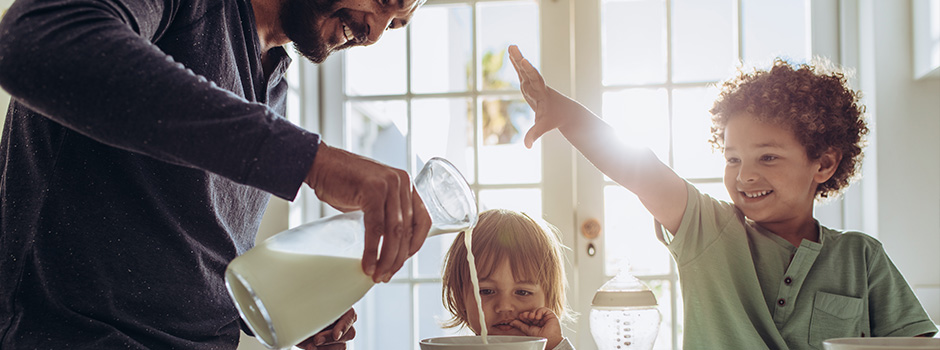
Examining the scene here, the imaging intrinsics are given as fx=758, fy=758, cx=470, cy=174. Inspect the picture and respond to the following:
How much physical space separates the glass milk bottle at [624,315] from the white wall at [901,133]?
1145mm

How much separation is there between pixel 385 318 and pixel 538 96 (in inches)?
54.7

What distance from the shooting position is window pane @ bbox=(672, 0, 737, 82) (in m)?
2.25

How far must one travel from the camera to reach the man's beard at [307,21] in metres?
1.00

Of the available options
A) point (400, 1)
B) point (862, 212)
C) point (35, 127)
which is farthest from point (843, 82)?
point (35, 127)

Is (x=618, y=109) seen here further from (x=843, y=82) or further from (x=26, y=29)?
(x=26, y=29)

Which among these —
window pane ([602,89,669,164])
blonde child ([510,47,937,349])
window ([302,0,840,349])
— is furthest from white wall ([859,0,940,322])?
blonde child ([510,47,937,349])

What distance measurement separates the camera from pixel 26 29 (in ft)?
1.81

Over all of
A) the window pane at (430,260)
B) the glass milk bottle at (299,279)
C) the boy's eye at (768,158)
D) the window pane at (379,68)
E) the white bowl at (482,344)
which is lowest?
the window pane at (430,260)

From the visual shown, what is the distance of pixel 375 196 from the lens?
1.96 feet

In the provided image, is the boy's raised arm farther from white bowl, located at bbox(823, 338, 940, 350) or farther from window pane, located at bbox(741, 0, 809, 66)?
window pane, located at bbox(741, 0, 809, 66)

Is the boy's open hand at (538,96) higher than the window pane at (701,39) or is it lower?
lower

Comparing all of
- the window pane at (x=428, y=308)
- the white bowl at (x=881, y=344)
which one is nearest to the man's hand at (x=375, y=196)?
the white bowl at (x=881, y=344)

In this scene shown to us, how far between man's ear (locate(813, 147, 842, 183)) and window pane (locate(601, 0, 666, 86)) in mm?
937

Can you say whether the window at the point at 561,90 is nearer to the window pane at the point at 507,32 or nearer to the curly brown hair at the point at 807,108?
the window pane at the point at 507,32
